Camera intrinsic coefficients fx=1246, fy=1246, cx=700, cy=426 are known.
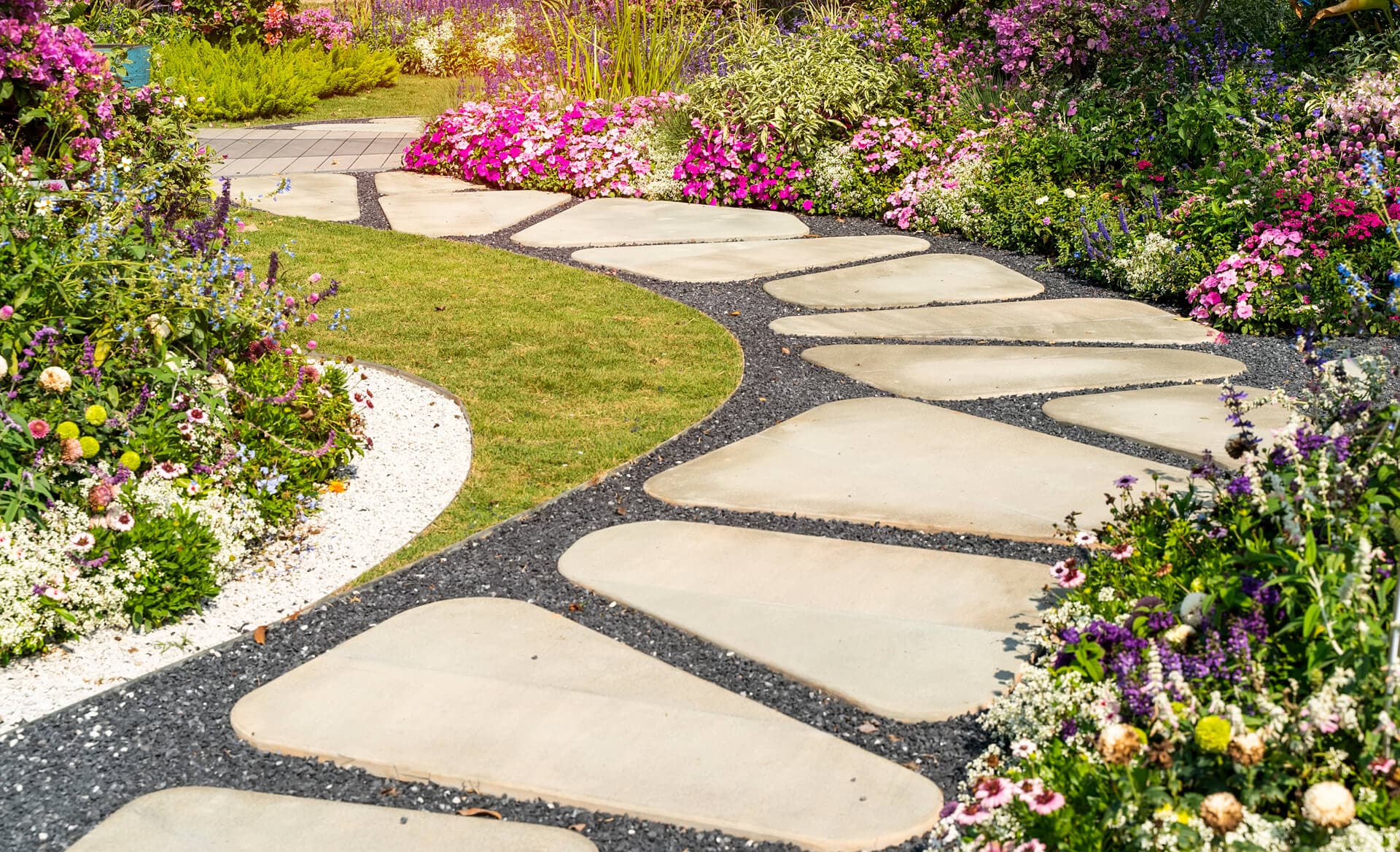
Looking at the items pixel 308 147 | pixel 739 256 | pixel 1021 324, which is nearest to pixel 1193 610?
pixel 1021 324

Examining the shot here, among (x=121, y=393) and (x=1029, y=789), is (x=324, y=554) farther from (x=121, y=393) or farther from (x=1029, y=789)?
(x=1029, y=789)

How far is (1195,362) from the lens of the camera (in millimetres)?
4348

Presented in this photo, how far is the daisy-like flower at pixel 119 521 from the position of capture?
278 cm

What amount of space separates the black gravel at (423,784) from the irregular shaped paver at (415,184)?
4545mm

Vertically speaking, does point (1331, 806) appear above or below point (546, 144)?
below

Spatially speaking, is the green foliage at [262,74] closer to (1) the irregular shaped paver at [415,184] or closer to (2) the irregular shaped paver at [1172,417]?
(1) the irregular shaped paver at [415,184]

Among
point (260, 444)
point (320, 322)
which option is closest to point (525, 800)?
point (260, 444)

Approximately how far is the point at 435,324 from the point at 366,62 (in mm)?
10002

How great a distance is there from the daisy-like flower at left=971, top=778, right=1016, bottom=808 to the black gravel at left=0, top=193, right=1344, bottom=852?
0.99ft

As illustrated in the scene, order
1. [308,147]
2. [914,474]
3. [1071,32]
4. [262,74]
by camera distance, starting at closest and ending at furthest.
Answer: [914,474]
[1071,32]
[308,147]
[262,74]

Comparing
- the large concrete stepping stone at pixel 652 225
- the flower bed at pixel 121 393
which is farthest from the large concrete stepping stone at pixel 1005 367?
the large concrete stepping stone at pixel 652 225

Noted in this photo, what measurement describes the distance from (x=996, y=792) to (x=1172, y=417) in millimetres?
2210

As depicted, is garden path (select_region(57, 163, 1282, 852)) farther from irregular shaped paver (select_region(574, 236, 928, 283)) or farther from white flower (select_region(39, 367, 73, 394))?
irregular shaped paver (select_region(574, 236, 928, 283))

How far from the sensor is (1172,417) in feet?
12.3
